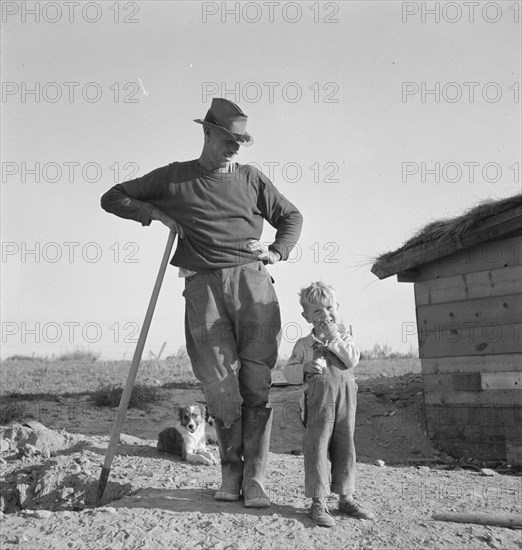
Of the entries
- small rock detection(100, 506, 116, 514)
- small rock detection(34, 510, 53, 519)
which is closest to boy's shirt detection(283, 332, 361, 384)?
small rock detection(100, 506, 116, 514)

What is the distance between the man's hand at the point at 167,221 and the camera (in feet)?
16.0

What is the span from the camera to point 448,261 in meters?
9.19

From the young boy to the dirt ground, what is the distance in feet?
0.65

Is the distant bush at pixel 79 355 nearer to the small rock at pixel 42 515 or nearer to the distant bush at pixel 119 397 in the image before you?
the distant bush at pixel 119 397

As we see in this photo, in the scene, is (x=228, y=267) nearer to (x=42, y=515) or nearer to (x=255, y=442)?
(x=255, y=442)

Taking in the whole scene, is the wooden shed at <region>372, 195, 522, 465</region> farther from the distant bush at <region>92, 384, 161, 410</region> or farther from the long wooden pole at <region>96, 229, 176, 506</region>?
the long wooden pole at <region>96, 229, 176, 506</region>

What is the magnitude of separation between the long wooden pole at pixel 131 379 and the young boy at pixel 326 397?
1.26 meters

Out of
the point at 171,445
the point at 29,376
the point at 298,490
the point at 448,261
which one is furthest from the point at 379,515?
the point at 29,376

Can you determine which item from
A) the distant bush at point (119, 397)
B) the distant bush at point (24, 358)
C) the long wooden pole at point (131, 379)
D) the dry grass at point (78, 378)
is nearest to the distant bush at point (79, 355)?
the distant bush at point (24, 358)

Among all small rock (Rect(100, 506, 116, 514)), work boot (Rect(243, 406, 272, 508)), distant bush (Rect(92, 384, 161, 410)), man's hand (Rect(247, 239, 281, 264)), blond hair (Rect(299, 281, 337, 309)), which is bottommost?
small rock (Rect(100, 506, 116, 514))

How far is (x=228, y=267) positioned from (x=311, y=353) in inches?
33.7

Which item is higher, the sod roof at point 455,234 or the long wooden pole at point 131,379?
the sod roof at point 455,234

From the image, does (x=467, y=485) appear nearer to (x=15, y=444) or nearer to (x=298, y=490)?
(x=298, y=490)

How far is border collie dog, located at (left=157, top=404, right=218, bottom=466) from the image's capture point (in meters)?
6.57
